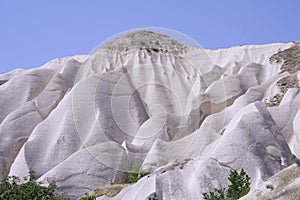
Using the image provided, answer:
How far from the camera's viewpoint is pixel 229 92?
38.7 m

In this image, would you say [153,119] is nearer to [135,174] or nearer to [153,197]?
[135,174]

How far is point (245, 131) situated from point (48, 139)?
13.3 m

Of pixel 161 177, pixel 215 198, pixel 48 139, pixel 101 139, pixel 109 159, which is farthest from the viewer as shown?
pixel 48 139

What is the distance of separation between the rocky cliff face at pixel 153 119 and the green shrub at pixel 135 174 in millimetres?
347

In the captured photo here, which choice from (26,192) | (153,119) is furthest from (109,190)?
(153,119)

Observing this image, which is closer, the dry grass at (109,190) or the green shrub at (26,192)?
the green shrub at (26,192)

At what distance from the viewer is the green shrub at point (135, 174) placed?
26.9 metres

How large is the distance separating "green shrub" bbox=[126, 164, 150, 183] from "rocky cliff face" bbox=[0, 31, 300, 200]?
347mm

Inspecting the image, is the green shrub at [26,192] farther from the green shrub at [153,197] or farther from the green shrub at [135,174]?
the green shrub at [135,174]

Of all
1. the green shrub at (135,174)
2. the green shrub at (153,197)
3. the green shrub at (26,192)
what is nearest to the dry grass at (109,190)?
the green shrub at (135,174)

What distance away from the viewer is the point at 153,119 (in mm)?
Result: 34594

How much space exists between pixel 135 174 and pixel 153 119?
7423 mm

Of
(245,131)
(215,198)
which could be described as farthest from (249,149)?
(215,198)

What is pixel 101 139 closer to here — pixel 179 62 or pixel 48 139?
pixel 48 139
